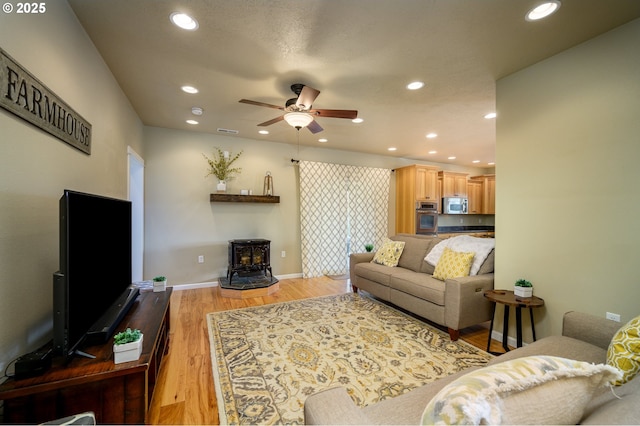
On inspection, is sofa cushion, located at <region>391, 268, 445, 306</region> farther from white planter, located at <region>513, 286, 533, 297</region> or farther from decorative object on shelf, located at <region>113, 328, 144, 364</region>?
decorative object on shelf, located at <region>113, 328, 144, 364</region>

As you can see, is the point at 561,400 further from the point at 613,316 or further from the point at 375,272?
the point at 375,272

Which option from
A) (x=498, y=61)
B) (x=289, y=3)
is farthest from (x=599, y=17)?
(x=289, y=3)

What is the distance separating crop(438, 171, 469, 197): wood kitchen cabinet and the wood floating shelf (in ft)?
14.7

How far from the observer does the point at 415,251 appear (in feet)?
12.5

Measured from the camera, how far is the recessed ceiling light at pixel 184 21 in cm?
180

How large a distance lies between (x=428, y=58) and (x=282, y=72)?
1342mm

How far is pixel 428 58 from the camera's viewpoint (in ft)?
7.55

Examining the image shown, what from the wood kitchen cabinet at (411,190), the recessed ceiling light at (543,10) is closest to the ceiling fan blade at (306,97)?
the recessed ceiling light at (543,10)

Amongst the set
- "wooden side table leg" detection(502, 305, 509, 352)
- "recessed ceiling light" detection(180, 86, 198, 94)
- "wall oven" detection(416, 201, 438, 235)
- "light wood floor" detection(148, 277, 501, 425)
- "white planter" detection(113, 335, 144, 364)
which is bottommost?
"light wood floor" detection(148, 277, 501, 425)

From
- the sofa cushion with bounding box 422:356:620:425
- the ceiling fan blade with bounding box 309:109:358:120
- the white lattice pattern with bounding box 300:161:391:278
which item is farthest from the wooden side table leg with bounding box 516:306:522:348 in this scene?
the white lattice pattern with bounding box 300:161:391:278

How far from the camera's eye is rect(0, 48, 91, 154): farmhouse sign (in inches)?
47.0

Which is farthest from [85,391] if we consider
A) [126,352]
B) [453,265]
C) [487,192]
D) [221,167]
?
[487,192]

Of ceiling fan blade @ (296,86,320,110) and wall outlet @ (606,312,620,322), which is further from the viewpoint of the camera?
ceiling fan blade @ (296,86,320,110)

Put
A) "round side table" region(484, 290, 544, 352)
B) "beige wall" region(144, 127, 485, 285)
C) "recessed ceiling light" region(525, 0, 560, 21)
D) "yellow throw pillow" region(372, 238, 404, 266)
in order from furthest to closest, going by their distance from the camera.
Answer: "beige wall" region(144, 127, 485, 285)
"yellow throw pillow" region(372, 238, 404, 266)
"round side table" region(484, 290, 544, 352)
"recessed ceiling light" region(525, 0, 560, 21)
